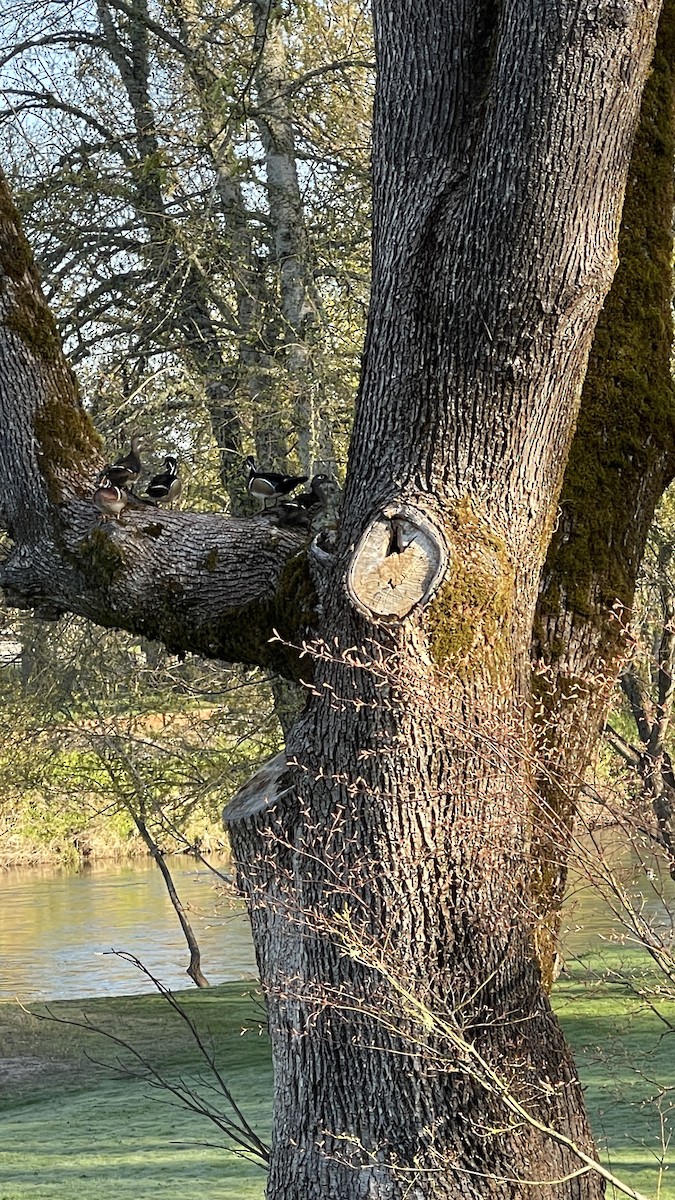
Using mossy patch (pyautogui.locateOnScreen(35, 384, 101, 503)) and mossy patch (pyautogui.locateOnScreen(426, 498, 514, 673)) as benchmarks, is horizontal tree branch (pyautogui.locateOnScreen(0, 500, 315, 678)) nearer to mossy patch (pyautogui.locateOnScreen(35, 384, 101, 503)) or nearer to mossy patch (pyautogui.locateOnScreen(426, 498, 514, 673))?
mossy patch (pyautogui.locateOnScreen(35, 384, 101, 503))

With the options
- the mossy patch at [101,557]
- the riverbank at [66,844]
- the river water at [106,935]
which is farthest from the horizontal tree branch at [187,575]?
the riverbank at [66,844]

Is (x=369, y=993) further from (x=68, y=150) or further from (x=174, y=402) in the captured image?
(x=68, y=150)

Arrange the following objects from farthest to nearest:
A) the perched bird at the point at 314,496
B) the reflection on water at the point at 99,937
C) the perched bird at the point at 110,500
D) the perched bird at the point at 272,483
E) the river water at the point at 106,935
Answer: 1. the reflection on water at the point at 99,937
2. the river water at the point at 106,935
3. the perched bird at the point at 272,483
4. the perched bird at the point at 314,496
5. the perched bird at the point at 110,500

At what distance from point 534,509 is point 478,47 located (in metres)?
1.39

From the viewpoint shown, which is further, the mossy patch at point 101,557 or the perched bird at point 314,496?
the perched bird at point 314,496

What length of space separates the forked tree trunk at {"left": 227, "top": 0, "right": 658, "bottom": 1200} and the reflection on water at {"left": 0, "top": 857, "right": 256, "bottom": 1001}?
10824 millimetres

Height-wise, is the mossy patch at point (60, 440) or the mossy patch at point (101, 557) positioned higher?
the mossy patch at point (60, 440)

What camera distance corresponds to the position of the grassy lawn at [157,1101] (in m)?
8.13

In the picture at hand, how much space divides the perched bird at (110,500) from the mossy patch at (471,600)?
1.44m

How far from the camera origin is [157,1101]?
6066 mm

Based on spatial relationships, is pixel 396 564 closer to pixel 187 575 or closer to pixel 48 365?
pixel 187 575

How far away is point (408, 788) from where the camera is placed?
3.79 metres

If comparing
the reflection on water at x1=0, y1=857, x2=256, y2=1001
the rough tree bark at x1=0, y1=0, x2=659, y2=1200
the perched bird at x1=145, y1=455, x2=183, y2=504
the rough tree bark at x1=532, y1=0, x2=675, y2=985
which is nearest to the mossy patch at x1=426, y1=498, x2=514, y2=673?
the rough tree bark at x1=0, y1=0, x2=659, y2=1200

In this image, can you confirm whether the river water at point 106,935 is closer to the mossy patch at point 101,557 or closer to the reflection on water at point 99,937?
the reflection on water at point 99,937
